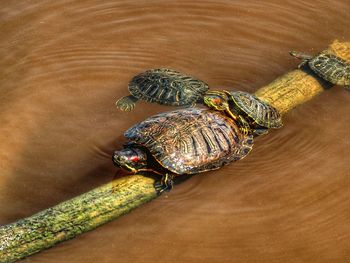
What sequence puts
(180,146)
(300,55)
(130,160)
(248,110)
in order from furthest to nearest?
(300,55)
(248,110)
(180,146)
(130,160)

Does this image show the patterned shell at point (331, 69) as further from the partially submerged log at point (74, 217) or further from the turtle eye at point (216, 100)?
the partially submerged log at point (74, 217)

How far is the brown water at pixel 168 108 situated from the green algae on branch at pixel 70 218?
0.26 metres

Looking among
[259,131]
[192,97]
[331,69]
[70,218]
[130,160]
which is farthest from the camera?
[331,69]

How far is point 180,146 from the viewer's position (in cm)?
547

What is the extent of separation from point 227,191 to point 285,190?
0.75m

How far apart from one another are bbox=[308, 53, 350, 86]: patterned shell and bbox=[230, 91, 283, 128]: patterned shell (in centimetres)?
125

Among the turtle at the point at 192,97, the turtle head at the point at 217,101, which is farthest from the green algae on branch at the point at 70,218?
the turtle at the point at 192,97

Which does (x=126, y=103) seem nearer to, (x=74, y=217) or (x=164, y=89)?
(x=164, y=89)

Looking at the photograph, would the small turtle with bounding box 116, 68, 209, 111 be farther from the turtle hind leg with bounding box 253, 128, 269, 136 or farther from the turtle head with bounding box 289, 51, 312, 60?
the turtle head with bounding box 289, 51, 312, 60

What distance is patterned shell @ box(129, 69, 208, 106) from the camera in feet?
22.2

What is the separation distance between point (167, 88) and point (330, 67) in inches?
102

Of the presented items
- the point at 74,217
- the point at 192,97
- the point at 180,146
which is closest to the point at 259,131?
the point at 192,97

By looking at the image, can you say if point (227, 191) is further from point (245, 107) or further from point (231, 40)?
point (231, 40)

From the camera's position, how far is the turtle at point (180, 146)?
5.34 m
